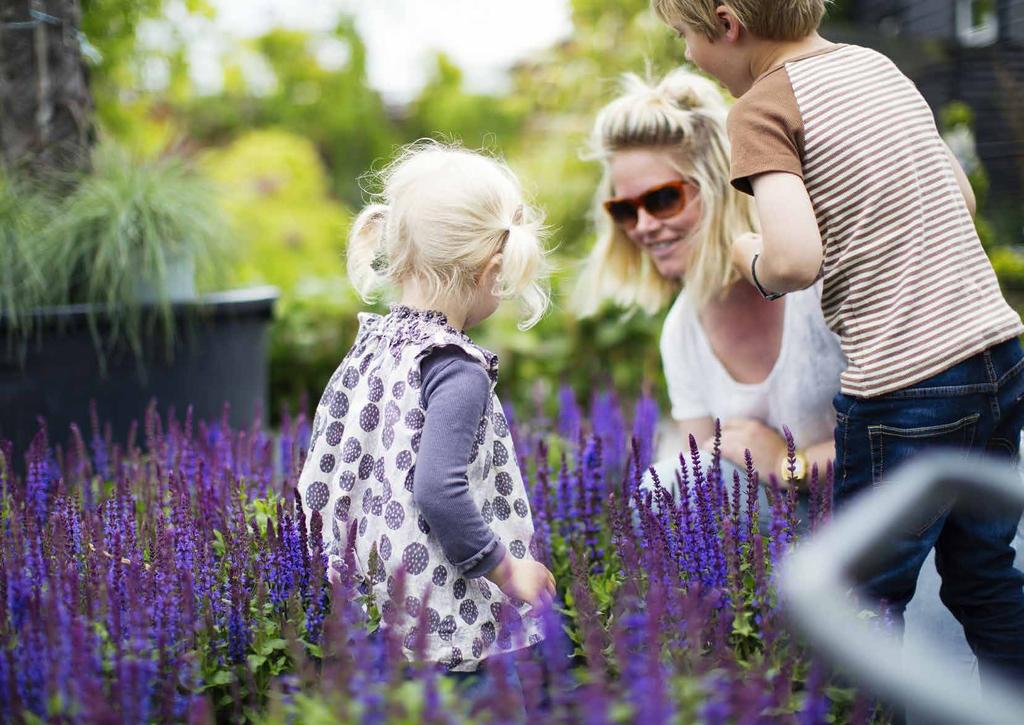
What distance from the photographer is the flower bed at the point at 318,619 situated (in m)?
1.28

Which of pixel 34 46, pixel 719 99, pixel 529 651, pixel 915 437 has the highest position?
pixel 34 46

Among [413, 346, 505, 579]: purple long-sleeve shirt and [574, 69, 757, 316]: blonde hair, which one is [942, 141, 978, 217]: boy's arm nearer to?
[574, 69, 757, 316]: blonde hair

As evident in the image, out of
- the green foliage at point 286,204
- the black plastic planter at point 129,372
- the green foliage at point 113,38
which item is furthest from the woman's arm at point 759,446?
the green foliage at point 286,204

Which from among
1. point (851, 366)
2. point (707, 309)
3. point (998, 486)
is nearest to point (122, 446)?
point (707, 309)

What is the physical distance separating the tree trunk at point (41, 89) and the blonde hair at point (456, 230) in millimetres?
2315

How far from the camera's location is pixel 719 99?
2.90 metres

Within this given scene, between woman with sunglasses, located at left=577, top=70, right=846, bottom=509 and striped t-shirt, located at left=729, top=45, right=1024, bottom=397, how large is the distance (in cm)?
64

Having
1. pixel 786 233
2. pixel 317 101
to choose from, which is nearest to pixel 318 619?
pixel 786 233

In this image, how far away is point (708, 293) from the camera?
9.14 feet

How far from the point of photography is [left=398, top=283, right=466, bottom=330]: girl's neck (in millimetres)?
1986

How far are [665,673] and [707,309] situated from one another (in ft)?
Answer: 5.46

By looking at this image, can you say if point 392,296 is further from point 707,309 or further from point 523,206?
point 707,309

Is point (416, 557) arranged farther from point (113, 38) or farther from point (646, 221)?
point (113, 38)

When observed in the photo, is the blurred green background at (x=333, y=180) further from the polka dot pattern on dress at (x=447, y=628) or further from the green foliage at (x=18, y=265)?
the polka dot pattern on dress at (x=447, y=628)
